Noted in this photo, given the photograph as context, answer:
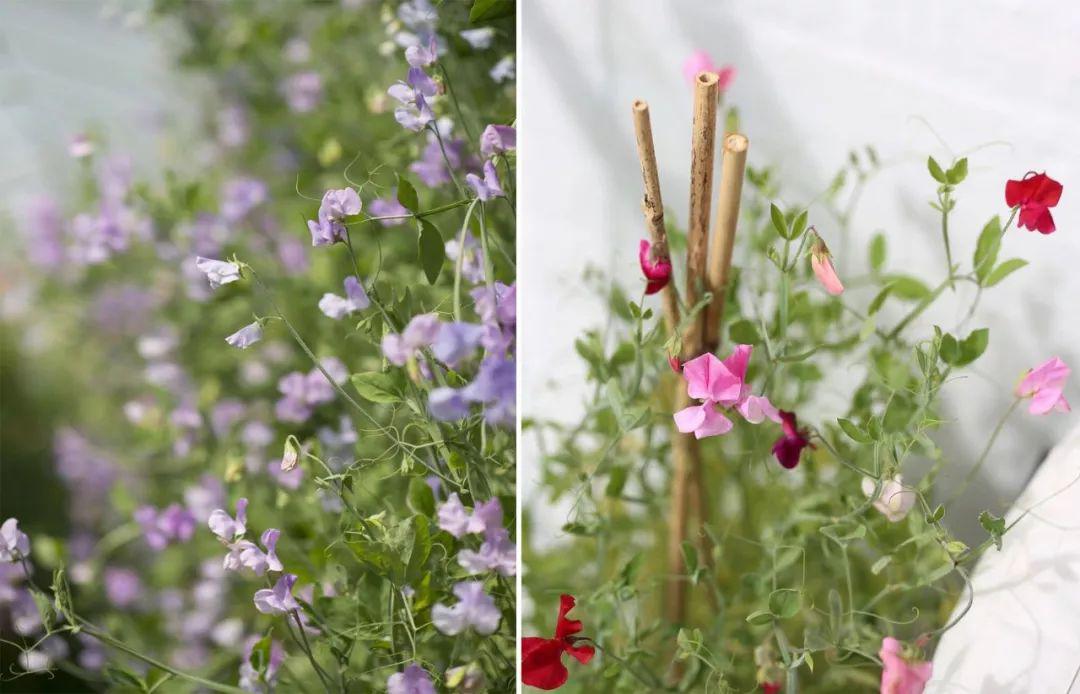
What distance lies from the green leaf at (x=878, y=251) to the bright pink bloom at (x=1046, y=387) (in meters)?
0.25

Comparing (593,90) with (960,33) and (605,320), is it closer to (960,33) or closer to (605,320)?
(605,320)

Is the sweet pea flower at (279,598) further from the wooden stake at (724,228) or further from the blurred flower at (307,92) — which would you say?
the blurred flower at (307,92)

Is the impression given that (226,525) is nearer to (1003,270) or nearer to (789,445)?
(789,445)

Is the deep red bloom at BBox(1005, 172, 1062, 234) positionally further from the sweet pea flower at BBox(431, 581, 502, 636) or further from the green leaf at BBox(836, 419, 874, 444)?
the sweet pea flower at BBox(431, 581, 502, 636)

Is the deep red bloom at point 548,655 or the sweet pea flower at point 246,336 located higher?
the sweet pea flower at point 246,336

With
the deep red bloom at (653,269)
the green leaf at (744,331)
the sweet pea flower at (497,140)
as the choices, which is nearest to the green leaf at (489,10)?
the sweet pea flower at (497,140)

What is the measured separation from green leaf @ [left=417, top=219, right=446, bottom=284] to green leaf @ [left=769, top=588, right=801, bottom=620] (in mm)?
342

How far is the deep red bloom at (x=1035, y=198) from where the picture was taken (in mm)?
688

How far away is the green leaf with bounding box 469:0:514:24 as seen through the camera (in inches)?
26.3

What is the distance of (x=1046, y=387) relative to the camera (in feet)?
2.47

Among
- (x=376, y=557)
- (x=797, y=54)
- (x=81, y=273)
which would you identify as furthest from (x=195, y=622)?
(x=797, y=54)

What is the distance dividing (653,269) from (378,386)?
0.24 meters

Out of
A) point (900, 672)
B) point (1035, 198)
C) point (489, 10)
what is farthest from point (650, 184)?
point (900, 672)

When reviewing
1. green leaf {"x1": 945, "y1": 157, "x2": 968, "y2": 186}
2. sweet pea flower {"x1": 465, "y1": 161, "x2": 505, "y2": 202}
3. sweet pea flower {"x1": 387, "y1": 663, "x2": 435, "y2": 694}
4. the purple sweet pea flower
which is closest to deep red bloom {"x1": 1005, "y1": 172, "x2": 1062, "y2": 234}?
green leaf {"x1": 945, "y1": 157, "x2": 968, "y2": 186}
